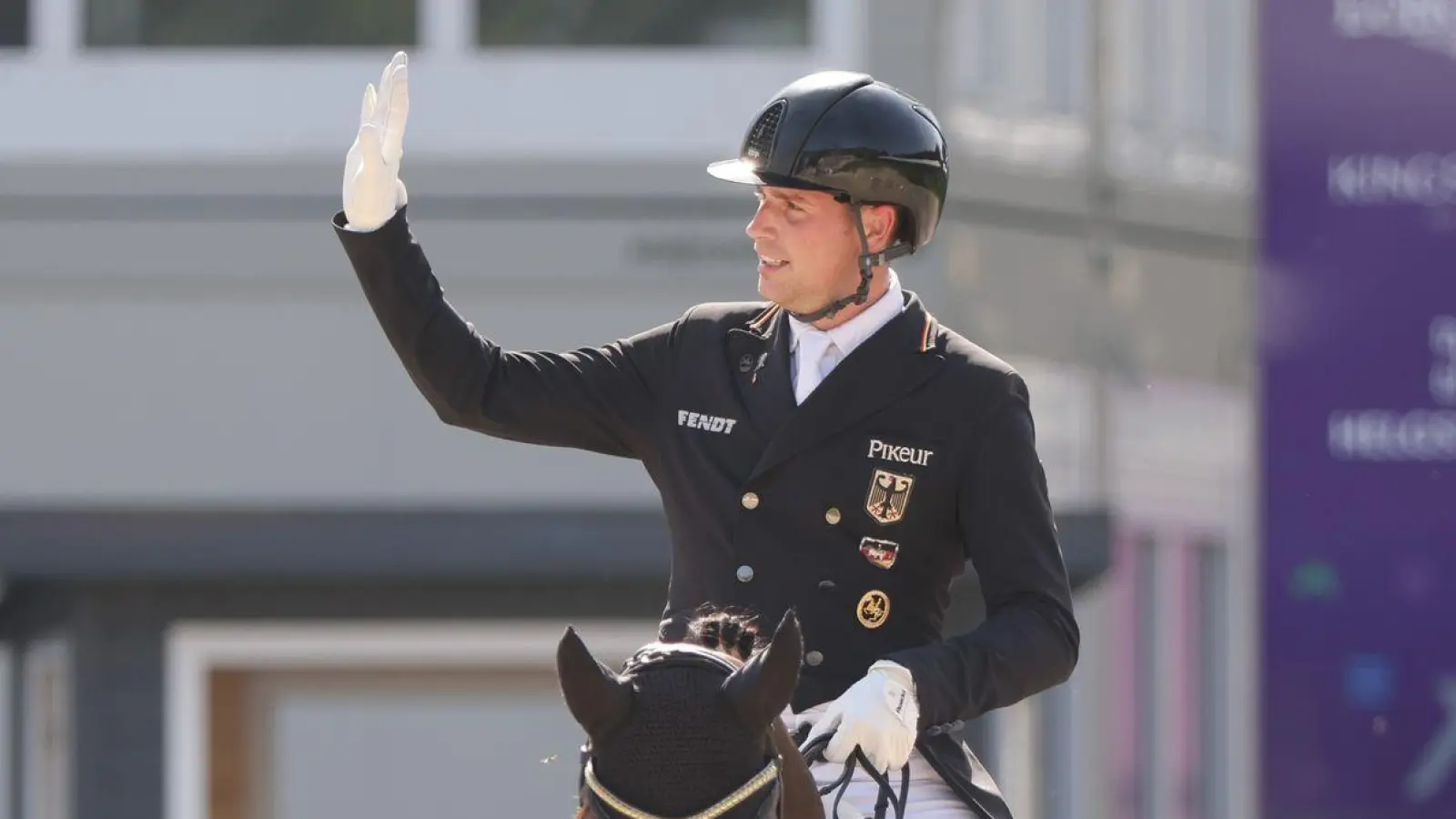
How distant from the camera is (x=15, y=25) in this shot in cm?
1055

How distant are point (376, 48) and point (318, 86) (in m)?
0.26

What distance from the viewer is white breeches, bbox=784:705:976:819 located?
13.3 ft

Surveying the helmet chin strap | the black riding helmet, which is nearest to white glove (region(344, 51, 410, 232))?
the black riding helmet

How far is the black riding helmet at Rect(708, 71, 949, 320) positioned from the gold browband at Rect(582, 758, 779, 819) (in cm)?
107

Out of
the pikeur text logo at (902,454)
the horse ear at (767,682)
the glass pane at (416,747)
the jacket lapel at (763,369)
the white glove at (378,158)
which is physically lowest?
the glass pane at (416,747)

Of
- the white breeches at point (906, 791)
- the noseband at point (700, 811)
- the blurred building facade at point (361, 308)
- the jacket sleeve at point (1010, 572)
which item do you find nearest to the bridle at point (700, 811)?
the noseband at point (700, 811)

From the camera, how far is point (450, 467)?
10.4m

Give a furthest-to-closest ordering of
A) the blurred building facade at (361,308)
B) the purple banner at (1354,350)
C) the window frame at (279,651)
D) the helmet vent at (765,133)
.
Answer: the purple banner at (1354,350) → the window frame at (279,651) → the blurred building facade at (361,308) → the helmet vent at (765,133)

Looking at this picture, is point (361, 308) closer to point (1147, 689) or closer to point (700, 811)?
point (1147, 689)

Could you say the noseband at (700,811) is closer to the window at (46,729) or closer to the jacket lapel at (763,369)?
the jacket lapel at (763,369)

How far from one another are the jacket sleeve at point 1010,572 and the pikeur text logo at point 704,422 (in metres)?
0.32

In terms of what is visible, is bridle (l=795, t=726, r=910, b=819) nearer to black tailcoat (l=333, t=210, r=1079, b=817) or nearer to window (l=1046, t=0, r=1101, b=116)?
black tailcoat (l=333, t=210, r=1079, b=817)

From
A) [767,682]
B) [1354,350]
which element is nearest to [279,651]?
[1354,350]

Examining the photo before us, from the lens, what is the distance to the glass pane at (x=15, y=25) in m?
10.5
